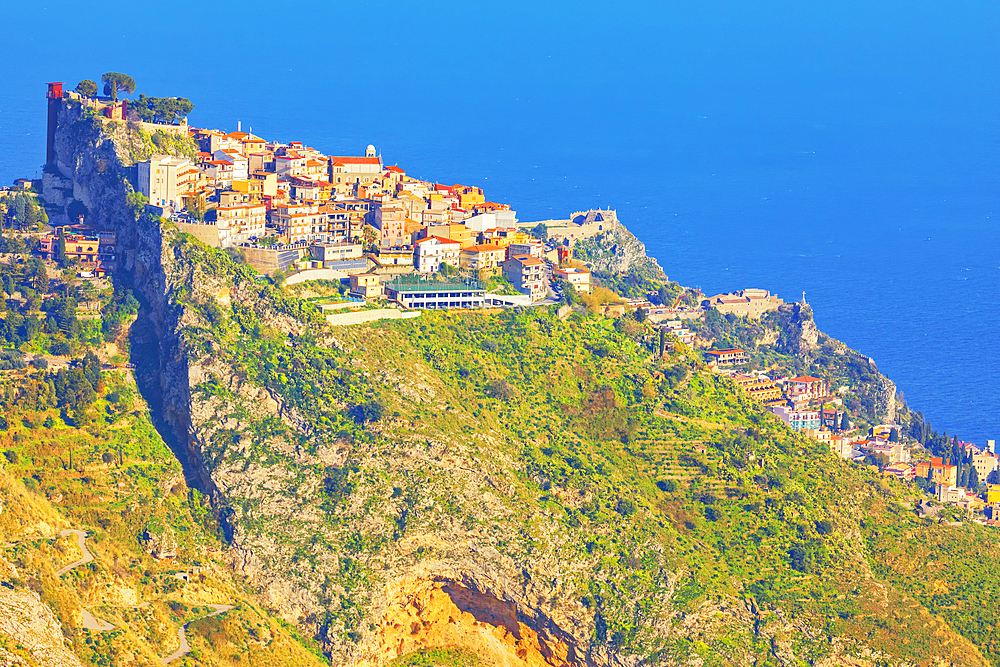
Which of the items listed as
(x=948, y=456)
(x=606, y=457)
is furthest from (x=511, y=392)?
(x=948, y=456)

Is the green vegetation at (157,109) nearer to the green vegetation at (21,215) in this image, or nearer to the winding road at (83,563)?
the green vegetation at (21,215)

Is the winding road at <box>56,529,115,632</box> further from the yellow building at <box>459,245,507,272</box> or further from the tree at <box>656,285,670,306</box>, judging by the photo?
the tree at <box>656,285,670,306</box>

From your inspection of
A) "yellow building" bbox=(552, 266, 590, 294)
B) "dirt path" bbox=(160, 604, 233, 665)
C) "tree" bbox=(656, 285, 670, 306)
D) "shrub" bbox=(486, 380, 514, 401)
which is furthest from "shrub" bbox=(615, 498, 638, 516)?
"tree" bbox=(656, 285, 670, 306)

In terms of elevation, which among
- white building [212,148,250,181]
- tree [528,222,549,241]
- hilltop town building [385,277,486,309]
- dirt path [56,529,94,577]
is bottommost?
dirt path [56,529,94,577]

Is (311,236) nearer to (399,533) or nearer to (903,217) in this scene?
(399,533)

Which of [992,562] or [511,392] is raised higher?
[511,392]

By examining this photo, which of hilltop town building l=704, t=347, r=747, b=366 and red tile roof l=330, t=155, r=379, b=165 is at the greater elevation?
red tile roof l=330, t=155, r=379, b=165

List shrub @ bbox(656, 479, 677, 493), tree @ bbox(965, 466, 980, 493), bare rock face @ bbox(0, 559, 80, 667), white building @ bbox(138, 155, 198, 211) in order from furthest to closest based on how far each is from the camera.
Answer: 1. tree @ bbox(965, 466, 980, 493)
2. white building @ bbox(138, 155, 198, 211)
3. shrub @ bbox(656, 479, 677, 493)
4. bare rock face @ bbox(0, 559, 80, 667)
